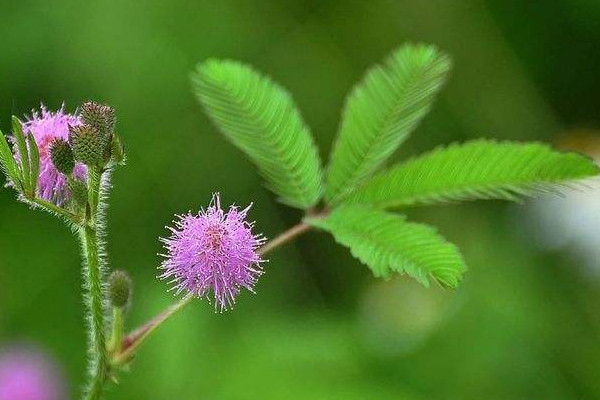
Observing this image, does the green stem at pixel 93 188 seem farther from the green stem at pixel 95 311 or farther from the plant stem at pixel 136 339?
the plant stem at pixel 136 339

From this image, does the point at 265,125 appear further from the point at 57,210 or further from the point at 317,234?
the point at 317,234

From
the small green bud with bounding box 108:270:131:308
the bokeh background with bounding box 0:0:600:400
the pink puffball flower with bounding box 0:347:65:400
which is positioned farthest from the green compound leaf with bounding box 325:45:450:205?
the pink puffball flower with bounding box 0:347:65:400

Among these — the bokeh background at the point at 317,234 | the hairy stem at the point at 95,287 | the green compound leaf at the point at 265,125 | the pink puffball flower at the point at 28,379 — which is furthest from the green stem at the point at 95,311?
the pink puffball flower at the point at 28,379

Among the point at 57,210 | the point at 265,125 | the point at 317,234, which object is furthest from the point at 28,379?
the point at 57,210

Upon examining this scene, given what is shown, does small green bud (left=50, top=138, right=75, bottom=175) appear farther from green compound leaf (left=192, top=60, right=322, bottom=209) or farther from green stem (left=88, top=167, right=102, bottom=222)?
green compound leaf (left=192, top=60, right=322, bottom=209)

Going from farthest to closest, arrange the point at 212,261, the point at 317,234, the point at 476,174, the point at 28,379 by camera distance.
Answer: the point at 317,234 < the point at 28,379 < the point at 476,174 < the point at 212,261

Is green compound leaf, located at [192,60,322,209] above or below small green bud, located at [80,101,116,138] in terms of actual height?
above
